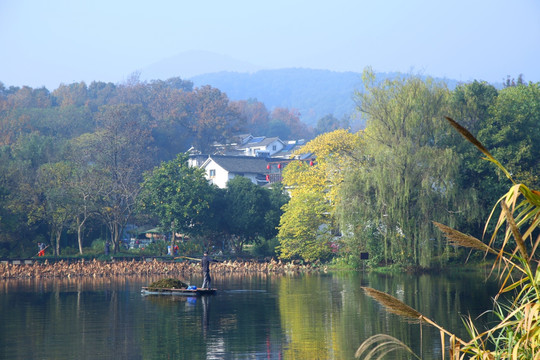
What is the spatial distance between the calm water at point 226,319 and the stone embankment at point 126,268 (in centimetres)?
417

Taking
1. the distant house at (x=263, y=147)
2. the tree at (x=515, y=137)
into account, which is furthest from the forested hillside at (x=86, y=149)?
the tree at (x=515, y=137)

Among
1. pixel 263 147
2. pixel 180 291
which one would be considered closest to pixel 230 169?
pixel 263 147

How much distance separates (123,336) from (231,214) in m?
31.2

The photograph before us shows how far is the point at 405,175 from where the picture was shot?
37969 millimetres

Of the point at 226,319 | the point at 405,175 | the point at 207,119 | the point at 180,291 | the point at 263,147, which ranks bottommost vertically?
the point at 226,319

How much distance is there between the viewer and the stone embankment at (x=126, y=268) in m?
38.4

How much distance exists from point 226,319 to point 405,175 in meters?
19.8

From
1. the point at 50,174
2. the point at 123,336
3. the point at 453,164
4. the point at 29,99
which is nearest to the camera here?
the point at 123,336

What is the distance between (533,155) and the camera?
131 ft

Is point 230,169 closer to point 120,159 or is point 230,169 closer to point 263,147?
point 120,159

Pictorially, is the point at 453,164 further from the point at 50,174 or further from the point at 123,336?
the point at 50,174

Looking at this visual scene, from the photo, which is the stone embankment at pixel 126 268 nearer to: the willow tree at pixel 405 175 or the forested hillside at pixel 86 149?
the forested hillside at pixel 86 149

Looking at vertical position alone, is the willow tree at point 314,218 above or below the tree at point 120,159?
below

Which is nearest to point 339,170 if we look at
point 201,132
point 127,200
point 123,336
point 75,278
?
point 127,200
